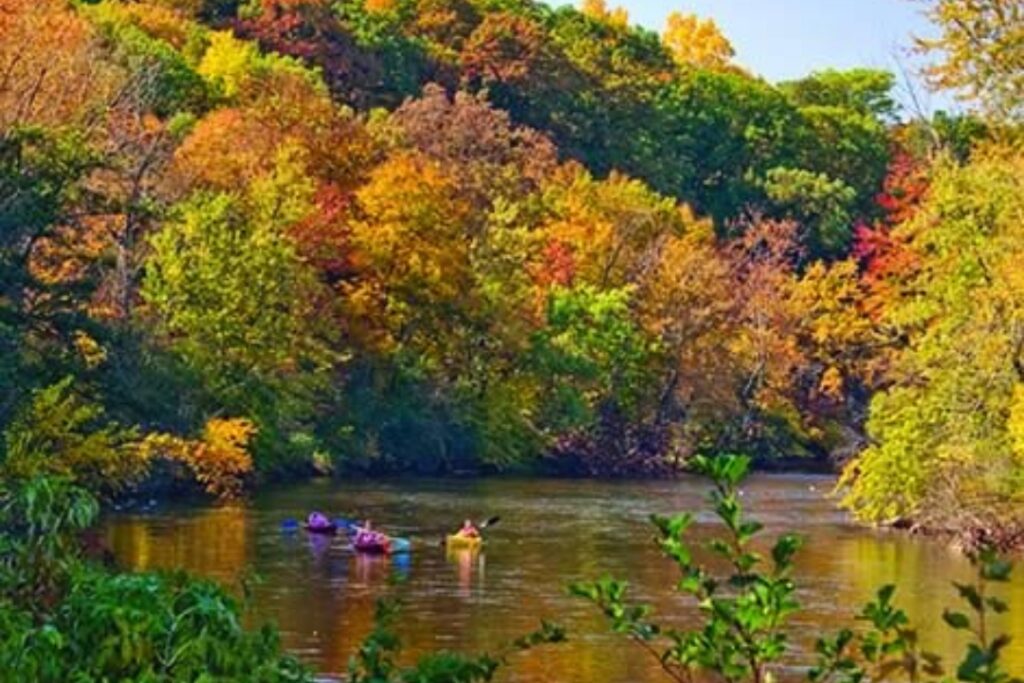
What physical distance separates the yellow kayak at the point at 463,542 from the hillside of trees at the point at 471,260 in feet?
16.6

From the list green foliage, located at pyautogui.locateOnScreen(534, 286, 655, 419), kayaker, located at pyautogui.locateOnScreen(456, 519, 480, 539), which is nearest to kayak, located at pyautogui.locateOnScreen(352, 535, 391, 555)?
kayaker, located at pyautogui.locateOnScreen(456, 519, 480, 539)

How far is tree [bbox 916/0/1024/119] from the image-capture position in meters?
28.1

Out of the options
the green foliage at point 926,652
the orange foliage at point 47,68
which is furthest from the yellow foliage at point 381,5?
the green foliage at point 926,652

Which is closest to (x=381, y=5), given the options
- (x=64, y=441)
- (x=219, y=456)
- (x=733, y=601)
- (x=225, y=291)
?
(x=225, y=291)

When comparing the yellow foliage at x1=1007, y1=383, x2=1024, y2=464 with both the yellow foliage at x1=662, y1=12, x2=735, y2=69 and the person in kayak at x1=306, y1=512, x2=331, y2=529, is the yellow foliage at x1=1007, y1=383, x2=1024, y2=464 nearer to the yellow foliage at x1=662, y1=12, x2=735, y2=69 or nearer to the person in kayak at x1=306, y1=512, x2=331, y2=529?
the person in kayak at x1=306, y1=512, x2=331, y2=529

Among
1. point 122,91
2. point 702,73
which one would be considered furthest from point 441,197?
point 702,73

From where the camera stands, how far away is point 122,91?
47406mm

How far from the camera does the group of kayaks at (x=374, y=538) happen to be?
29281mm

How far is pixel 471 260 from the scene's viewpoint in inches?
2135

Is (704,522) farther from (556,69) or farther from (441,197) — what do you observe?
(556,69)

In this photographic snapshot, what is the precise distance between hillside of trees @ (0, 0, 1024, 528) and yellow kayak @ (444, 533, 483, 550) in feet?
16.6

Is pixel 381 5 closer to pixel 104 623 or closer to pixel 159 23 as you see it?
pixel 159 23

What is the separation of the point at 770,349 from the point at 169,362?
86.5ft

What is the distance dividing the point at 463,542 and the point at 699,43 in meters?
84.1
